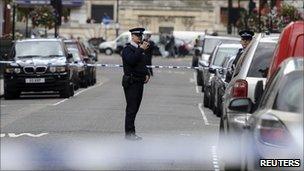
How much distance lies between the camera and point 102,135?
53.3 ft

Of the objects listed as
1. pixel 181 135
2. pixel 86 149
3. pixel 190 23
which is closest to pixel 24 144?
pixel 86 149

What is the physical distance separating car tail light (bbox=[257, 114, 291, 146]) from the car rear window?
4907mm

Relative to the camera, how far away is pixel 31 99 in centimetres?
2670

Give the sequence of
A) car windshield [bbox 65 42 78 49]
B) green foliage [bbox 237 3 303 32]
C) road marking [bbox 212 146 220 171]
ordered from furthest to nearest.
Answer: green foliage [bbox 237 3 303 32]
car windshield [bbox 65 42 78 49]
road marking [bbox 212 146 220 171]

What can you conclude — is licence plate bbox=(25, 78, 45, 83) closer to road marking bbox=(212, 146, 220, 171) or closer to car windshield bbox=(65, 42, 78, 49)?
car windshield bbox=(65, 42, 78, 49)

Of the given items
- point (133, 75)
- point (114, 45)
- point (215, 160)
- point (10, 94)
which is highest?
point (133, 75)

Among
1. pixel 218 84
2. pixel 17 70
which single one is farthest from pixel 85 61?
pixel 218 84

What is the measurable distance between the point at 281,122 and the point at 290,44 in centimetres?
276

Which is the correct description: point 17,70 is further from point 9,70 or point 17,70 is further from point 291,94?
point 291,94

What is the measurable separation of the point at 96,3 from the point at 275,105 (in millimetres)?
84830

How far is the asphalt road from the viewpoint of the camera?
42.2ft

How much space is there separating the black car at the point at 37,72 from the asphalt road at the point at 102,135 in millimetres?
386

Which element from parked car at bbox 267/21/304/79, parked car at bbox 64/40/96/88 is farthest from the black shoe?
parked car at bbox 64/40/96/88

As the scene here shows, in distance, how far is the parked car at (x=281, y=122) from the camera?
7816mm
